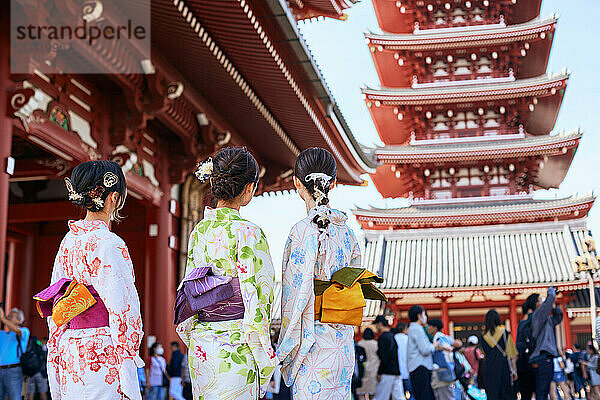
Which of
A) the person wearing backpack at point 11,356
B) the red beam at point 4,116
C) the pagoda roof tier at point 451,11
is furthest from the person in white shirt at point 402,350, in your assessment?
the pagoda roof tier at point 451,11

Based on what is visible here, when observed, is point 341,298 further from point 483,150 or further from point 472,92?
point 472,92

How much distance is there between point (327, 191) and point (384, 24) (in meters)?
23.9

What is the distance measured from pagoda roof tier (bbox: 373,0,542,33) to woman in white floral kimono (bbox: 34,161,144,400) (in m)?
22.9

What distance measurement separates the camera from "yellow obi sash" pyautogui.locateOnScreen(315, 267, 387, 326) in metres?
3.18

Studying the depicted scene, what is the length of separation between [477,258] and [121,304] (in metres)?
19.4

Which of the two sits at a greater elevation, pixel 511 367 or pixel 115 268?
pixel 115 268

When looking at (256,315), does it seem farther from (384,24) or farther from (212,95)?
(384,24)

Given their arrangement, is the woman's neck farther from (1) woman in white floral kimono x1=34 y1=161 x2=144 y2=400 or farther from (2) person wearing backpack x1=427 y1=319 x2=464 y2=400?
(2) person wearing backpack x1=427 y1=319 x2=464 y2=400

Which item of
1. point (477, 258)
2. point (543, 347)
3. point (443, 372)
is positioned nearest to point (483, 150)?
point (477, 258)

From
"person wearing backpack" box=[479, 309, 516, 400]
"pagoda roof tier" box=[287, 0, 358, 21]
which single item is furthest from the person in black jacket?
"pagoda roof tier" box=[287, 0, 358, 21]

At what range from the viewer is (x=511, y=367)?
7.68 meters

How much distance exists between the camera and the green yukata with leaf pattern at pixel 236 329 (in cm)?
280

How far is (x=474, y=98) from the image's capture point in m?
22.8

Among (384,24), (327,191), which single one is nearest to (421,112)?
(384,24)
